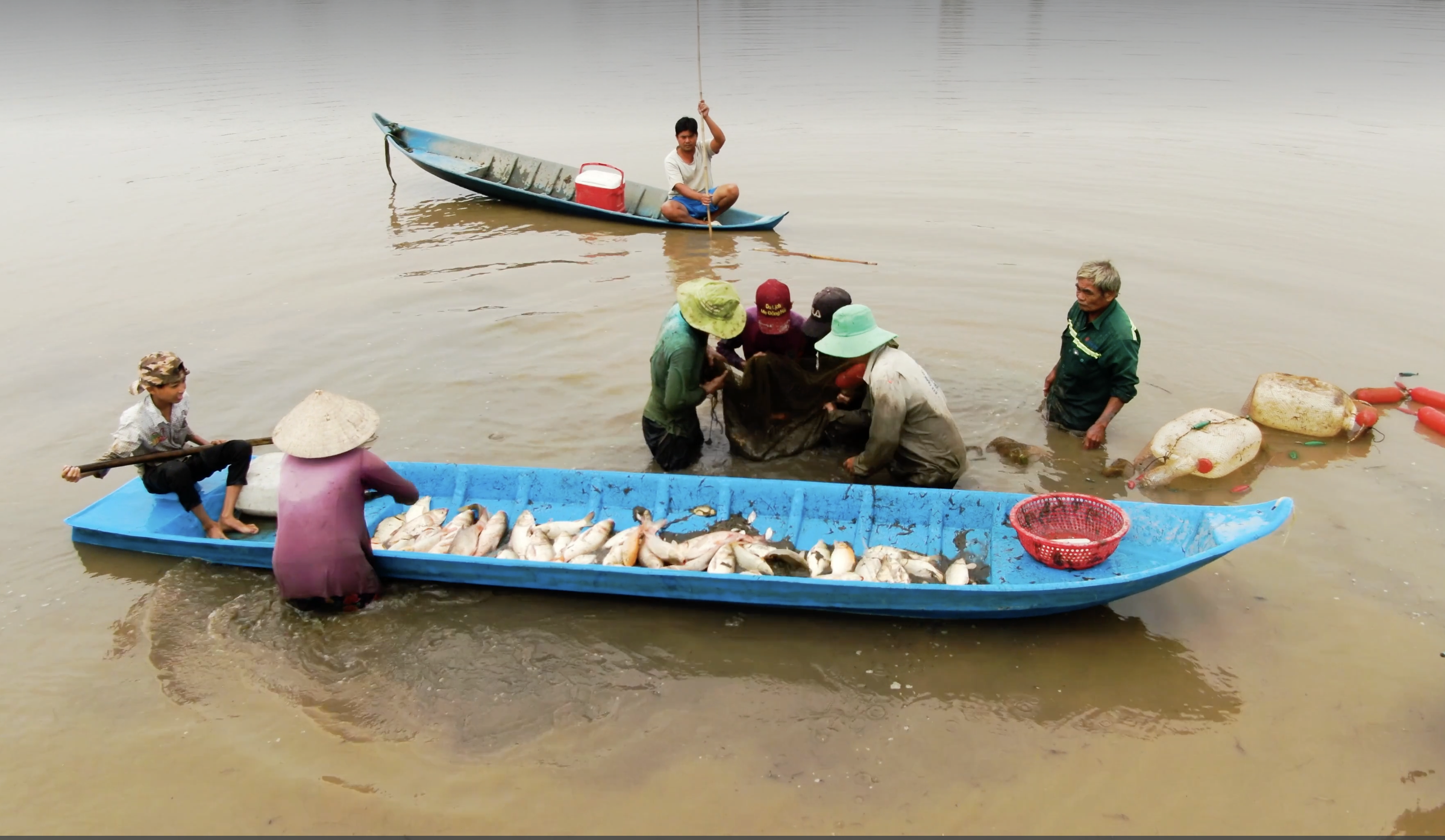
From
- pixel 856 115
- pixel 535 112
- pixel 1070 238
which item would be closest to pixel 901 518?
pixel 1070 238

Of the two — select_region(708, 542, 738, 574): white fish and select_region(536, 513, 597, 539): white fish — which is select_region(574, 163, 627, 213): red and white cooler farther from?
A: select_region(708, 542, 738, 574): white fish

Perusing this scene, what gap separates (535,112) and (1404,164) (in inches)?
645

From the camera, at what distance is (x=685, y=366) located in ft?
20.7

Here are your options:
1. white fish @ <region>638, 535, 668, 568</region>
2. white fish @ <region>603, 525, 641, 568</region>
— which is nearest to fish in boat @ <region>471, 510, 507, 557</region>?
white fish @ <region>603, 525, 641, 568</region>

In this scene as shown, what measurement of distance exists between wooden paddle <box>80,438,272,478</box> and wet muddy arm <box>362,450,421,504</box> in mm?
1509

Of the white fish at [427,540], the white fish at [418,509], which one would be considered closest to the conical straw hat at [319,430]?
the white fish at [427,540]

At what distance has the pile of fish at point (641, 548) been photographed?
5383 mm

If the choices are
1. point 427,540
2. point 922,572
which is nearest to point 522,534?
point 427,540

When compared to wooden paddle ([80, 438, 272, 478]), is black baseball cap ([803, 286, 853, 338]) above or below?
above

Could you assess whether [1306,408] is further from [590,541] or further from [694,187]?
[694,187]

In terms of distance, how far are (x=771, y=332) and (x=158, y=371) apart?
4.00 meters

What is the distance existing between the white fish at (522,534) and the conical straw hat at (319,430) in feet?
3.74

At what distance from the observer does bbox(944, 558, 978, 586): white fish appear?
525cm

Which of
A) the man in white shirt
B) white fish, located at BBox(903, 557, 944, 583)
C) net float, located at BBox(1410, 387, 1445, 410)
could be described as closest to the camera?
white fish, located at BBox(903, 557, 944, 583)
